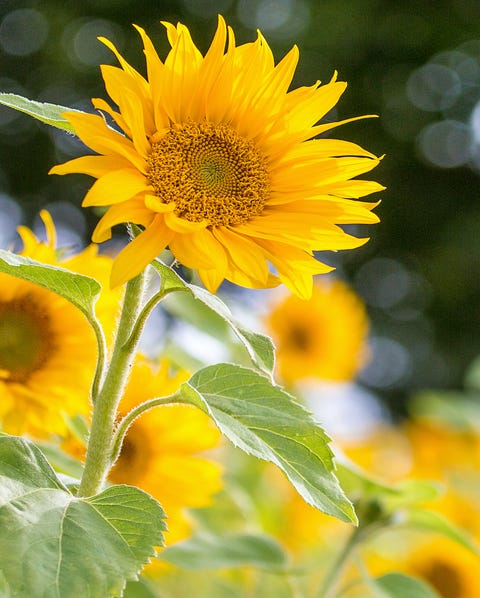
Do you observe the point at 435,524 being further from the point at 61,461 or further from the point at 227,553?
the point at 61,461

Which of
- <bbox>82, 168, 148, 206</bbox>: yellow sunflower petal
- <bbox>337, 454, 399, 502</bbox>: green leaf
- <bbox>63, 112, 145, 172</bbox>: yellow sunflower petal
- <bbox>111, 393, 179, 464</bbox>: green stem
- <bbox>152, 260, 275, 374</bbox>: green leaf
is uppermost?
<bbox>63, 112, 145, 172</bbox>: yellow sunflower petal

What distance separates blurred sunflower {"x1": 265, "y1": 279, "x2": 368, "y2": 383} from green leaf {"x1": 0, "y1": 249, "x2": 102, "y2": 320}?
1.40 m

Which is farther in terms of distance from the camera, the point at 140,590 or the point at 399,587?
the point at 399,587

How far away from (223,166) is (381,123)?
495 cm

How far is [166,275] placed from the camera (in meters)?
0.67

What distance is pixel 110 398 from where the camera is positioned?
689 millimetres

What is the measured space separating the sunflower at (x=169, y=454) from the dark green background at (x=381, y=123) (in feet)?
12.3

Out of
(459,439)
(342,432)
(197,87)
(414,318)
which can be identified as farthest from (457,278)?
(197,87)

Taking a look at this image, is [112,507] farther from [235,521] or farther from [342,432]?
[342,432]

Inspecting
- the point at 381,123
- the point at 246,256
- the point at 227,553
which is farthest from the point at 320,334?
the point at 381,123

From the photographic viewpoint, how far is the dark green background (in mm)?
5082

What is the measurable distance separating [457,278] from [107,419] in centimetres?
Answer: 522

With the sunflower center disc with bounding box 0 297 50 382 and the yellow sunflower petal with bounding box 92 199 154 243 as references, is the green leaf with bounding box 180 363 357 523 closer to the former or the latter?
the yellow sunflower petal with bounding box 92 199 154 243

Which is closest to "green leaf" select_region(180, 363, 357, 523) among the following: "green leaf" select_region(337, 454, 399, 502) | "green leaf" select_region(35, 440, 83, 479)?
"green leaf" select_region(35, 440, 83, 479)
